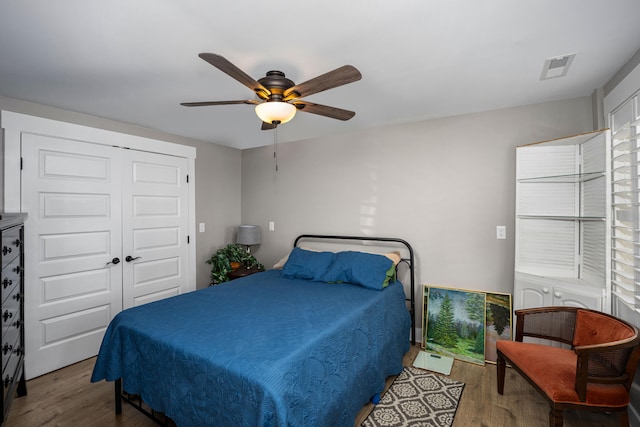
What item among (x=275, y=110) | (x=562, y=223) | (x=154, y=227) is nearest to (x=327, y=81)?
(x=275, y=110)

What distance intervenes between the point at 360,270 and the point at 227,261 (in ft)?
6.11

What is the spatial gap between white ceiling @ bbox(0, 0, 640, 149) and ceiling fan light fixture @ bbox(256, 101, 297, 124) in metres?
0.31

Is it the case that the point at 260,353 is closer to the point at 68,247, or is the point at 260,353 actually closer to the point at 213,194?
the point at 68,247

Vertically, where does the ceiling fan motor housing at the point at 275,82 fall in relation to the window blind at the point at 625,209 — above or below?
above

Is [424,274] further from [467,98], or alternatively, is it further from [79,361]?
[79,361]

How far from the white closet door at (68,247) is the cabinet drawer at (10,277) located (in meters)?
0.46

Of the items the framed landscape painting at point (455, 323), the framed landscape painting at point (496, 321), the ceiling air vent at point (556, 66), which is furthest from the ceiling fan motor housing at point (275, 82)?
the framed landscape painting at point (496, 321)

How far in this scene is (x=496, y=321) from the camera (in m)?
2.83

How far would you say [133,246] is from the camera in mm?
3342

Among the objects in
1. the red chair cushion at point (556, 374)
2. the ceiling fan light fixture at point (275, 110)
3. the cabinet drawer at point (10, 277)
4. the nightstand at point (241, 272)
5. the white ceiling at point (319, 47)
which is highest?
the white ceiling at point (319, 47)

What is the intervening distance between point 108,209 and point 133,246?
474 mm

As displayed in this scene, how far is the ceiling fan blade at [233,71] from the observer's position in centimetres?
138

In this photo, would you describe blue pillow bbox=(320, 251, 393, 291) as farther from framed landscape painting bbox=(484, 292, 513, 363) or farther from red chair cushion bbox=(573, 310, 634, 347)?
red chair cushion bbox=(573, 310, 634, 347)

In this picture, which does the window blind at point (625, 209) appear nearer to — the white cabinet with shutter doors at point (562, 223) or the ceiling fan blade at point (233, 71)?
the white cabinet with shutter doors at point (562, 223)
